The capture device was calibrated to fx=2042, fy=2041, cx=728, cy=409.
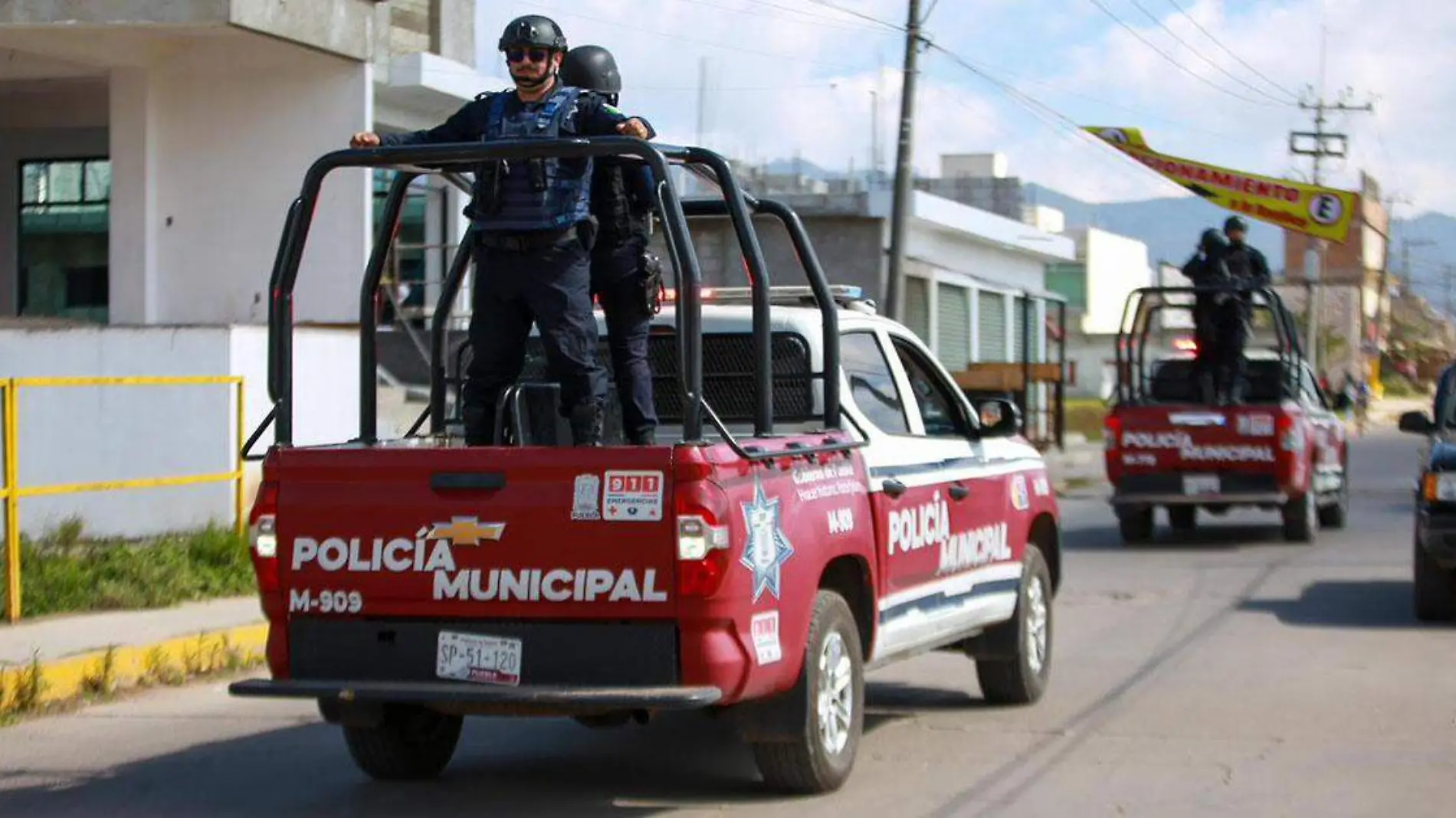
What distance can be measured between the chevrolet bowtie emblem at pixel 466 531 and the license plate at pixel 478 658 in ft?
1.06

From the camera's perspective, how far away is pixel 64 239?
22.4m

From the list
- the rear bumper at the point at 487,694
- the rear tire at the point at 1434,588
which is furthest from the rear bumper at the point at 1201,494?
the rear bumper at the point at 487,694

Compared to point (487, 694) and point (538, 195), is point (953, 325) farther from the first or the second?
point (487, 694)

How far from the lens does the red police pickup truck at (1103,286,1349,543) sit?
18531 millimetres

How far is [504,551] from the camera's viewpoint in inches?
267

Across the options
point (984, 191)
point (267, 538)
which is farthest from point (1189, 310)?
point (984, 191)

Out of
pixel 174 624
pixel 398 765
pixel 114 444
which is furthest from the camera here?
pixel 114 444

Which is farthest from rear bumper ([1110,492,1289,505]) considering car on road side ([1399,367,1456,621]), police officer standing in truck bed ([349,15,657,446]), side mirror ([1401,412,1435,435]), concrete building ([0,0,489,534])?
police officer standing in truck bed ([349,15,657,446])

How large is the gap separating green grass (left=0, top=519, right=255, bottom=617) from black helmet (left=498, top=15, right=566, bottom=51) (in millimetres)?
6083

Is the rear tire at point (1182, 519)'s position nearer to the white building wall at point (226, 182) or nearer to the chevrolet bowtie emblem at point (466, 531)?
the white building wall at point (226, 182)

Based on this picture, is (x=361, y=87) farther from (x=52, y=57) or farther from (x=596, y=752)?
(x=596, y=752)

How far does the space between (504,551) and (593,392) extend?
2.70ft

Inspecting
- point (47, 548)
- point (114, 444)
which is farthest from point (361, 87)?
point (47, 548)

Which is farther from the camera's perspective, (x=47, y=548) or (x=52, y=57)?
(x=52, y=57)
